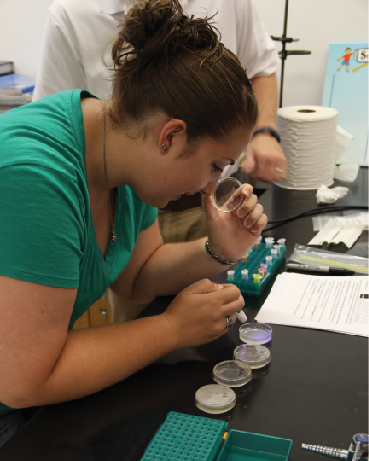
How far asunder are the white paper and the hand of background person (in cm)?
29

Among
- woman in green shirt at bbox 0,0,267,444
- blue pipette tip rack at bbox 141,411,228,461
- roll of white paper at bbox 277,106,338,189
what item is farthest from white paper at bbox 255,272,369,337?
roll of white paper at bbox 277,106,338,189

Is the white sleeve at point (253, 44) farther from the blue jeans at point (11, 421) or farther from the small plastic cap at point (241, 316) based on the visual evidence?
the blue jeans at point (11, 421)

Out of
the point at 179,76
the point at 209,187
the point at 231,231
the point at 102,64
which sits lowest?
the point at 231,231

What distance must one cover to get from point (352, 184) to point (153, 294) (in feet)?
3.99

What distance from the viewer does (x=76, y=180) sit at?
0.93 m

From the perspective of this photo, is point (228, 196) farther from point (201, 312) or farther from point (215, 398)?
point (215, 398)

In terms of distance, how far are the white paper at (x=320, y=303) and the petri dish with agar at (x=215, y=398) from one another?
0.91 feet

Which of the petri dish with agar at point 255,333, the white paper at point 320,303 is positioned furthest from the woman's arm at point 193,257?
the petri dish with agar at point 255,333

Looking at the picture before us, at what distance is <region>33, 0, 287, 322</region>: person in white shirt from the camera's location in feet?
5.13

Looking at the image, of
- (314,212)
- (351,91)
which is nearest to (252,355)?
(314,212)

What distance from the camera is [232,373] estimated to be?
3.19 feet

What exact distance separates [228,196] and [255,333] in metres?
0.38

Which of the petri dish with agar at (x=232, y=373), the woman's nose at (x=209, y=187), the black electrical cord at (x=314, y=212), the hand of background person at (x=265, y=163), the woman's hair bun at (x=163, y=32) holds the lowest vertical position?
the black electrical cord at (x=314, y=212)

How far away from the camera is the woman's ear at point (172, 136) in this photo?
943mm
